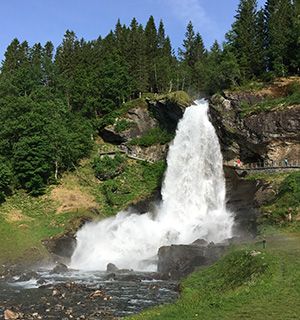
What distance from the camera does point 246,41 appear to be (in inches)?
2303

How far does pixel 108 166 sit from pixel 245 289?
1387 inches

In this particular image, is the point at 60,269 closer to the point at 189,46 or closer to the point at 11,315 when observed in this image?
the point at 11,315

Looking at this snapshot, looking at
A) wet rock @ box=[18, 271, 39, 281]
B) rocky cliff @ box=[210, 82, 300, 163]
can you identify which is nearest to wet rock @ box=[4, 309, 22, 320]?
wet rock @ box=[18, 271, 39, 281]

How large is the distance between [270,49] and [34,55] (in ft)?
142

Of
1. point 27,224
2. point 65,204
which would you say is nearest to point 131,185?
point 65,204

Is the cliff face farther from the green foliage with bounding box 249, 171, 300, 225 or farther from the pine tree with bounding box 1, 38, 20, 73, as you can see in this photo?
the pine tree with bounding box 1, 38, 20, 73

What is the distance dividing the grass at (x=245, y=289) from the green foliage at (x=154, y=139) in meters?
31.5

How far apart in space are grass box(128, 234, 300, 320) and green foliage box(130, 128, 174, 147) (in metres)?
31.5

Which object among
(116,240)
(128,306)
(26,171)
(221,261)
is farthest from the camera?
(26,171)

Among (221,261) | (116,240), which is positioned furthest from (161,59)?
A: (221,261)

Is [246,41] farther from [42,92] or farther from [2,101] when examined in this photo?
[2,101]

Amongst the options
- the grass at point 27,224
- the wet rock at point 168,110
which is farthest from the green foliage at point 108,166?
the wet rock at point 168,110

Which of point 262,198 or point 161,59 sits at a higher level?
point 161,59

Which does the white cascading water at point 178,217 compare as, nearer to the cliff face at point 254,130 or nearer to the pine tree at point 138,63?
the cliff face at point 254,130
